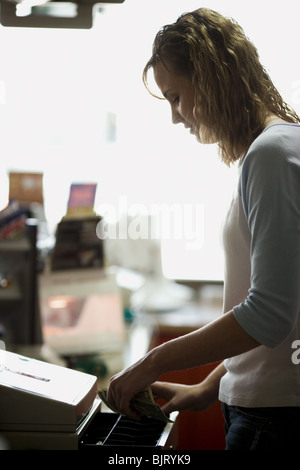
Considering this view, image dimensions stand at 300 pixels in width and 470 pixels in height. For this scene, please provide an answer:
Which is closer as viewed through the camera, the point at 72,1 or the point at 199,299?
the point at 72,1

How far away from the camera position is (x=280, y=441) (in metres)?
1.20

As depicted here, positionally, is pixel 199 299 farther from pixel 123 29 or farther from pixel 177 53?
pixel 177 53

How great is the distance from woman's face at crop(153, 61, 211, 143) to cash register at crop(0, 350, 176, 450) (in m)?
0.56

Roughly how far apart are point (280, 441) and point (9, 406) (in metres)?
0.49

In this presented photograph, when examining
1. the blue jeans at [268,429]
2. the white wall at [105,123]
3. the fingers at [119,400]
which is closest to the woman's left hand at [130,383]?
the fingers at [119,400]

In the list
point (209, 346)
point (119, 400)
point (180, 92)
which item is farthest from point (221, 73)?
point (119, 400)

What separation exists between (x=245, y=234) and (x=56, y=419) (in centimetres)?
48

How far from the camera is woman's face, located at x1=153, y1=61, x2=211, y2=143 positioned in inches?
52.1

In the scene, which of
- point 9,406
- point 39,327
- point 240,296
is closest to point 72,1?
point 240,296

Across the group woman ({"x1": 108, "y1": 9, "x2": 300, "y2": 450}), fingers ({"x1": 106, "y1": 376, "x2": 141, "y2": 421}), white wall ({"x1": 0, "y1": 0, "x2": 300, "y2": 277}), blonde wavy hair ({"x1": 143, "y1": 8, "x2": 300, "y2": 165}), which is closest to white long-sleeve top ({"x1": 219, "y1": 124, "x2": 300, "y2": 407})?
woman ({"x1": 108, "y1": 9, "x2": 300, "y2": 450})

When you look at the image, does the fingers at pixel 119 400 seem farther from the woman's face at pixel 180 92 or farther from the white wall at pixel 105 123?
the white wall at pixel 105 123

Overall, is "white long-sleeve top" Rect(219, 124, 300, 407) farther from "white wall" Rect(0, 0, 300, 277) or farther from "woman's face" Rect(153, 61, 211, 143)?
"white wall" Rect(0, 0, 300, 277)

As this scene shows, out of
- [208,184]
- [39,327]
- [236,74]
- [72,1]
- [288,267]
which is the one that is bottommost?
[39,327]

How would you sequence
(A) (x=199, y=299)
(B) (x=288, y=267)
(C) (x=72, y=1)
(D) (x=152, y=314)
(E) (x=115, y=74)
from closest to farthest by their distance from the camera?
(B) (x=288, y=267) → (C) (x=72, y=1) → (D) (x=152, y=314) → (A) (x=199, y=299) → (E) (x=115, y=74)
